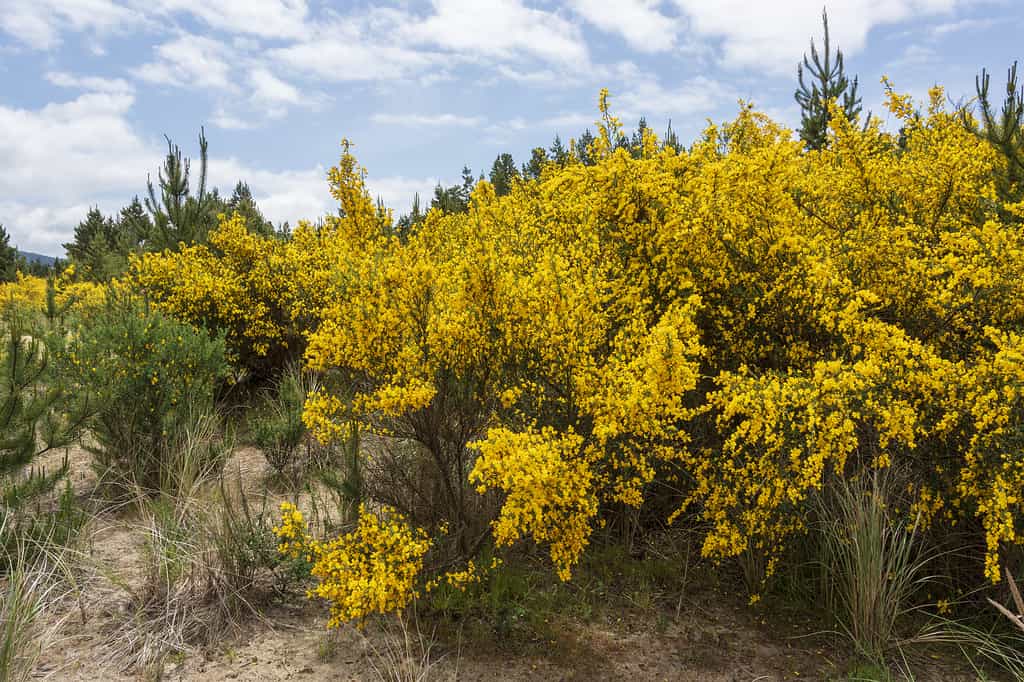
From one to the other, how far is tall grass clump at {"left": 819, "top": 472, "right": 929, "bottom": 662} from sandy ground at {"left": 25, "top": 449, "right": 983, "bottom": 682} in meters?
0.20

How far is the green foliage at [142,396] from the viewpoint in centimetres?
503

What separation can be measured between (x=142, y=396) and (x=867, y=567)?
511 centimetres

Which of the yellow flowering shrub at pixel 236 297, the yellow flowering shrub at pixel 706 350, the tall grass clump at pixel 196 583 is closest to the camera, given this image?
the yellow flowering shrub at pixel 706 350

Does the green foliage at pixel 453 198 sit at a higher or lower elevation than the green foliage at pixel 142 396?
higher

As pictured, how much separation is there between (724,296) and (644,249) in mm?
612

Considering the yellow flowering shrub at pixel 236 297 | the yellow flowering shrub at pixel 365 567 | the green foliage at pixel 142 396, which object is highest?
the yellow flowering shrub at pixel 236 297

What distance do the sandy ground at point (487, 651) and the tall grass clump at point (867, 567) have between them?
20 cm

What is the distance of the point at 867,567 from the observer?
10.8 feet

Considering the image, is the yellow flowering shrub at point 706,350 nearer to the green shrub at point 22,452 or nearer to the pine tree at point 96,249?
the green shrub at point 22,452

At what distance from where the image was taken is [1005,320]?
402 centimetres

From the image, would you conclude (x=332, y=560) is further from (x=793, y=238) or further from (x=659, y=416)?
(x=793, y=238)

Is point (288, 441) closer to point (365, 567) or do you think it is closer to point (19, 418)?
point (19, 418)

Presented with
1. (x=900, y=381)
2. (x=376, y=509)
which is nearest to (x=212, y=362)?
(x=376, y=509)

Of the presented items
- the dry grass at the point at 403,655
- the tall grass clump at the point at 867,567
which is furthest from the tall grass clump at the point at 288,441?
the tall grass clump at the point at 867,567
